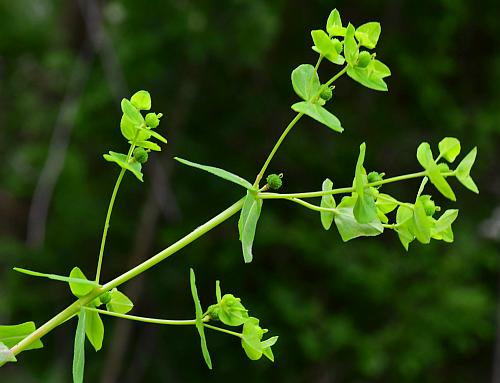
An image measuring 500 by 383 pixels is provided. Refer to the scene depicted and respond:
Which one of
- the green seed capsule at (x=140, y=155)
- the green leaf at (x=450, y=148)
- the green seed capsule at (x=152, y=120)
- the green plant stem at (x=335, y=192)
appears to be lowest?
the green plant stem at (x=335, y=192)

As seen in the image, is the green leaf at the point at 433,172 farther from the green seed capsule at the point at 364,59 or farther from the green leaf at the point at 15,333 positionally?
the green leaf at the point at 15,333

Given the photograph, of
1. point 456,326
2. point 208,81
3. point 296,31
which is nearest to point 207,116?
point 208,81

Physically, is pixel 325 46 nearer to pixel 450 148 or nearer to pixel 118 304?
pixel 450 148

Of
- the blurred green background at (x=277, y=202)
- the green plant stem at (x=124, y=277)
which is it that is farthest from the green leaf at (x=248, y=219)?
the blurred green background at (x=277, y=202)

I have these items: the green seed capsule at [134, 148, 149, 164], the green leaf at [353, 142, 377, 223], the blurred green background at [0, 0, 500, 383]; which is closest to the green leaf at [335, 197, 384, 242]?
the green leaf at [353, 142, 377, 223]

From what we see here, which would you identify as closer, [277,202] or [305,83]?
[305,83]

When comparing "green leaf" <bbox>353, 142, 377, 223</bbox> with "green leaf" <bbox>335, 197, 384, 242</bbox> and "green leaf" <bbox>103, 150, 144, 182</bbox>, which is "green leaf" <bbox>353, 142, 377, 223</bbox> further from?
"green leaf" <bbox>103, 150, 144, 182</bbox>

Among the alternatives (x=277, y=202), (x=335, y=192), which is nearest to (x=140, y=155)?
(x=335, y=192)
